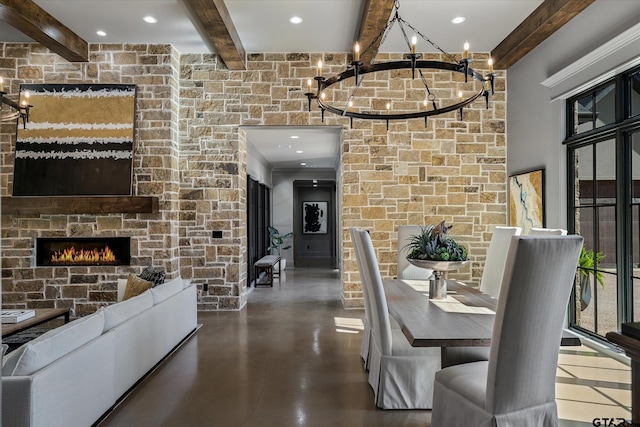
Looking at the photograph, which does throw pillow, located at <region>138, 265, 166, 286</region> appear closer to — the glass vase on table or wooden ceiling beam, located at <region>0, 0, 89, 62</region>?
the glass vase on table

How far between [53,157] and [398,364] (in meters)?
4.91

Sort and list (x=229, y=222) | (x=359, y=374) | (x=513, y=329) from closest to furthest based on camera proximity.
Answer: (x=513, y=329), (x=359, y=374), (x=229, y=222)

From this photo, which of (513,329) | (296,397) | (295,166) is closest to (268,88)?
(296,397)

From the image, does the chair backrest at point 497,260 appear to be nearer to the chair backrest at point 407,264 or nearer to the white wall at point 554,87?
the chair backrest at point 407,264

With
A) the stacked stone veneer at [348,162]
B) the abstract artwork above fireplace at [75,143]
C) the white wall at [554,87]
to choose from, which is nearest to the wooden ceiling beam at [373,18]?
the stacked stone veneer at [348,162]

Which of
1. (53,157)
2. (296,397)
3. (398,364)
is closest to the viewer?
(398,364)

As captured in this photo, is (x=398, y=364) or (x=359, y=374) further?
(x=359, y=374)

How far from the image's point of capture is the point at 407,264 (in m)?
4.25

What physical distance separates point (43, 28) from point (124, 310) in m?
3.39

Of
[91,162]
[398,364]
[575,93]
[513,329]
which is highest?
[575,93]

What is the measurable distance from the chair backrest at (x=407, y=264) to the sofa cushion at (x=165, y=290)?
224 centimetres

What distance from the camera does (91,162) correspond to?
5258mm

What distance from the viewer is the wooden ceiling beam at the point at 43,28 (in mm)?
4105

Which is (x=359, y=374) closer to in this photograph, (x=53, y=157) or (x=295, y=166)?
(x=53, y=157)
